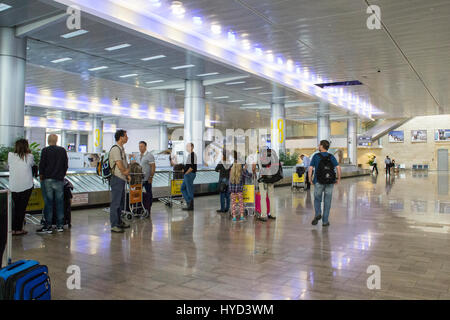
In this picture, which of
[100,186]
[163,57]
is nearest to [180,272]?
[100,186]

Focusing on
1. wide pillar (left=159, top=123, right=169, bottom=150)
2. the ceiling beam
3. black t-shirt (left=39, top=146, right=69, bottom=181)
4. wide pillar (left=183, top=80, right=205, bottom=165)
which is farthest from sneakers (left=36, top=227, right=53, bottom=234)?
wide pillar (left=159, top=123, right=169, bottom=150)

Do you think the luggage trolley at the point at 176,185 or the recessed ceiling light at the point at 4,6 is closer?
the recessed ceiling light at the point at 4,6

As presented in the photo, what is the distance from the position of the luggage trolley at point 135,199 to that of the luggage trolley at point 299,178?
945 centimetres

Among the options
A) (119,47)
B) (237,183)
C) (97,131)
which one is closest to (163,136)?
(97,131)

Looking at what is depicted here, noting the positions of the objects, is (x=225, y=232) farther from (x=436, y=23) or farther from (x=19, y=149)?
(x=436, y=23)

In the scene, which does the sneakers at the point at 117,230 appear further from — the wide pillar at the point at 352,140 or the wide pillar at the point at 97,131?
the wide pillar at the point at 352,140

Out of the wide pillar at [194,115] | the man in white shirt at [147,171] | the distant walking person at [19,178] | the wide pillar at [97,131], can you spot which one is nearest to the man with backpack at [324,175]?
the man in white shirt at [147,171]

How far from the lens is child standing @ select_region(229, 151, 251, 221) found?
826 centimetres

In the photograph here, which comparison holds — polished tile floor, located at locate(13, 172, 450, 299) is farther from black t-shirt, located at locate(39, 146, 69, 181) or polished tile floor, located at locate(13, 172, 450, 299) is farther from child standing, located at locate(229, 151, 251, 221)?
black t-shirt, located at locate(39, 146, 69, 181)

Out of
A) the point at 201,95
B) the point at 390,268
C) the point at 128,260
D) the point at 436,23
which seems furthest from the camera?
the point at 201,95

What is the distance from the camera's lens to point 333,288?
383 cm

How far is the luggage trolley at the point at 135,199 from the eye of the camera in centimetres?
845

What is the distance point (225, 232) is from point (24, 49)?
9.22 metres

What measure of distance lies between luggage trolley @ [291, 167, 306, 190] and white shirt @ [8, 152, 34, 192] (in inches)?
479
